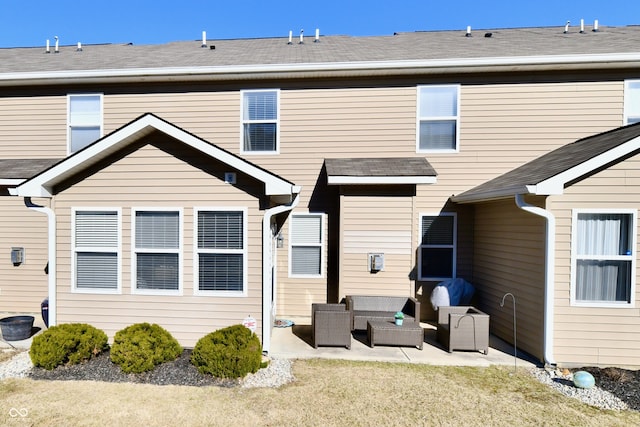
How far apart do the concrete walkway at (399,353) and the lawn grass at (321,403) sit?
538mm

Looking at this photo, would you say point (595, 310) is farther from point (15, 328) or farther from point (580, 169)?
point (15, 328)

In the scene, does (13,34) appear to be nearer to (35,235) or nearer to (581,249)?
(35,235)

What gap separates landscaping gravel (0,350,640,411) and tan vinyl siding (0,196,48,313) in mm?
3488

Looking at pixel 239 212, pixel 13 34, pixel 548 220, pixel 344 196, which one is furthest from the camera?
pixel 13 34

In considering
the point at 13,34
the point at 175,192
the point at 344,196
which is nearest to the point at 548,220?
the point at 344,196

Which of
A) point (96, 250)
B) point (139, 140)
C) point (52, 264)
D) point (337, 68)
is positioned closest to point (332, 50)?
point (337, 68)

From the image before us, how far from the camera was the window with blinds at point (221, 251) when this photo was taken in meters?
5.77

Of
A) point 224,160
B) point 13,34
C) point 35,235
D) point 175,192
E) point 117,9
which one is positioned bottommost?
point 35,235

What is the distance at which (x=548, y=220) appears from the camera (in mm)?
5352

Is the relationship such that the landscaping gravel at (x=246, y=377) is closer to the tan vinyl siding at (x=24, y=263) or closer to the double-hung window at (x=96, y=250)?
the double-hung window at (x=96, y=250)

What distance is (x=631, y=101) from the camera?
7.65 metres

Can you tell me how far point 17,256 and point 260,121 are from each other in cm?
645

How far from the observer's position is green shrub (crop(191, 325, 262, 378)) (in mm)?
4828

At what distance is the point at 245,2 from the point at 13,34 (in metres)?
8.82
